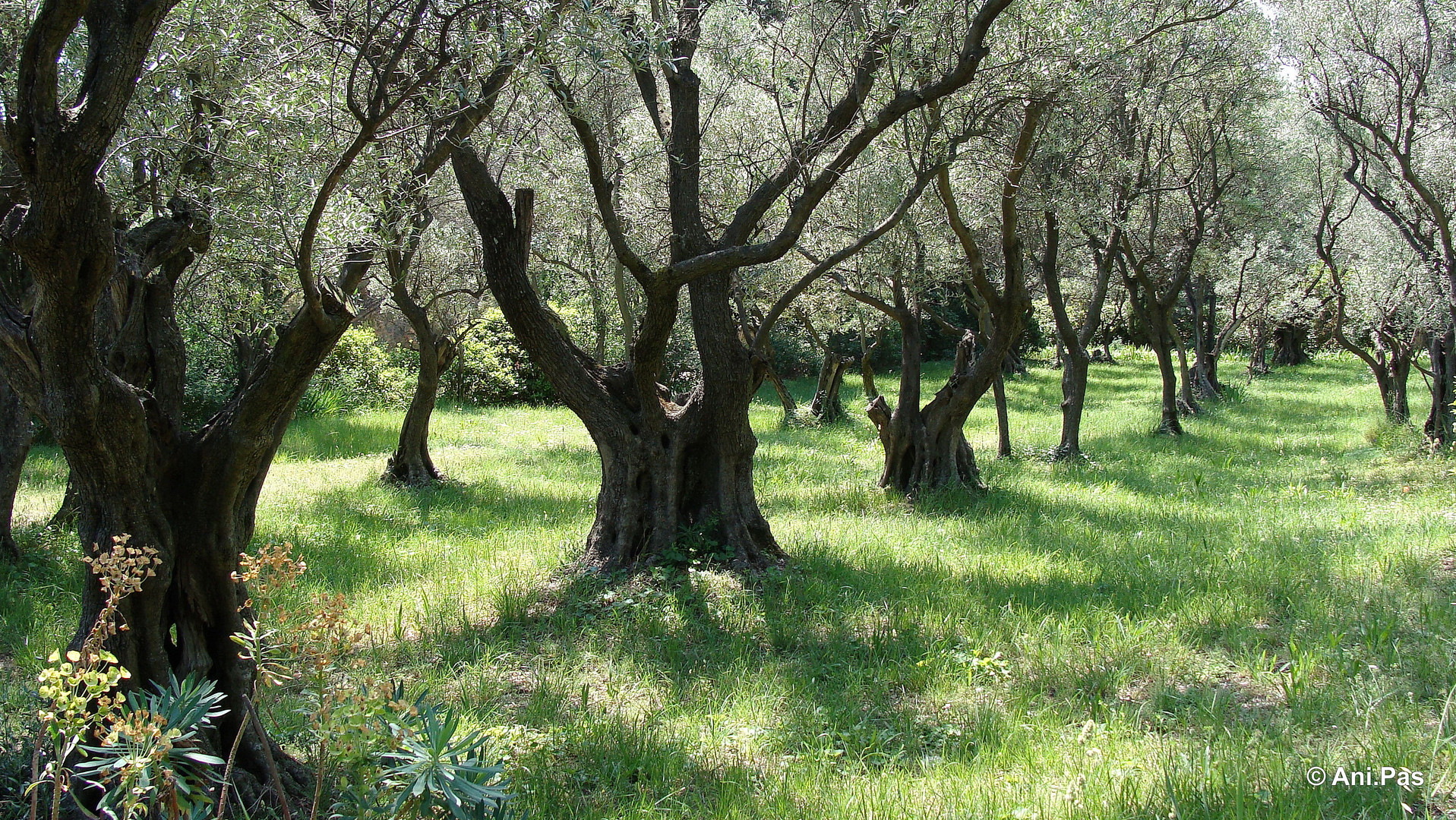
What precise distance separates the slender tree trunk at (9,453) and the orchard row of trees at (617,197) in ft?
0.09

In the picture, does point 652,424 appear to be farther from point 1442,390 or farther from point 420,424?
point 1442,390

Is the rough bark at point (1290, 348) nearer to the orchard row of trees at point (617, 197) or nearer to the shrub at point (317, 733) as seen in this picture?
Result: the orchard row of trees at point (617, 197)

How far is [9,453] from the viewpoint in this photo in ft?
23.5

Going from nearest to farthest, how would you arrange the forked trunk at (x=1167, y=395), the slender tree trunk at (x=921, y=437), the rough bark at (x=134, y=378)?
the rough bark at (x=134, y=378), the slender tree trunk at (x=921, y=437), the forked trunk at (x=1167, y=395)

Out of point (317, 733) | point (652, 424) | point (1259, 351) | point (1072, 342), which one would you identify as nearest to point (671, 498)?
point (652, 424)

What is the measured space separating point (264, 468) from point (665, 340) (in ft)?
11.0

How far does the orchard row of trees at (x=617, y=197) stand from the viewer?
132 inches

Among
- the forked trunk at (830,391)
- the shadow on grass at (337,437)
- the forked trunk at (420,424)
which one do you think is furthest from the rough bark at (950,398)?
the shadow on grass at (337,437)

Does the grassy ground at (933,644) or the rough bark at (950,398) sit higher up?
the rough bark at (950,398)

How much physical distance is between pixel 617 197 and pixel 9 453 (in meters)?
7.66

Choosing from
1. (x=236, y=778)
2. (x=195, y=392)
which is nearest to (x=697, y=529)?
(x=236, y=778)

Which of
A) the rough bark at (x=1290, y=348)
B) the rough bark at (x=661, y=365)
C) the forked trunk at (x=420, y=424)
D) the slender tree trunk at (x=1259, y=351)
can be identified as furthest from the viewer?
the rough bark at (x=1290, y=348)

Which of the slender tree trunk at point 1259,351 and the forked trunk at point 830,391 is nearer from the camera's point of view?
the forked trunk at point 830,391

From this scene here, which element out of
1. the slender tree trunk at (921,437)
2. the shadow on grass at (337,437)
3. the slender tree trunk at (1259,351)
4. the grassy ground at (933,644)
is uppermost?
the slender tree trunk at (1259,351)
